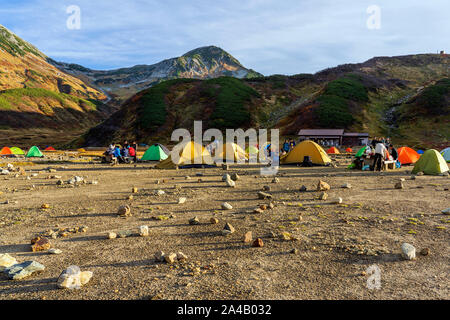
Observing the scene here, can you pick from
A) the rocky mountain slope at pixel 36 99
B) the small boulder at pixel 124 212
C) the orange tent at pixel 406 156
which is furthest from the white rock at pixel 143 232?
the rocky mountain slope at pixel 36 99

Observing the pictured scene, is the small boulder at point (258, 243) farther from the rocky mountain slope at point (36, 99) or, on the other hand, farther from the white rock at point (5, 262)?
the rocky mountain slope at point (36, 99)

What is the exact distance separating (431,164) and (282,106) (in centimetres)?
7262

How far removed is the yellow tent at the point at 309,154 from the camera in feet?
70.1

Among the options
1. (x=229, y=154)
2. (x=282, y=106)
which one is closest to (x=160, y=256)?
(x=229, y=154)

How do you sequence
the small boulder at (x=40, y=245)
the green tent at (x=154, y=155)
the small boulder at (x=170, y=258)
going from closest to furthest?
1. the small boulder at (x=170, y=258)
2. the small boulder at (x=40, y=245)
3. the green tent at (x=154, y=155)

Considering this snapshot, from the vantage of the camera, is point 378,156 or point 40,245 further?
point 378,156

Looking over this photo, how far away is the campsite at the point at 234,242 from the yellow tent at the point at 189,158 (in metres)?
9.56

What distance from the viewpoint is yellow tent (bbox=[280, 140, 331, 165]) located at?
70.1ft

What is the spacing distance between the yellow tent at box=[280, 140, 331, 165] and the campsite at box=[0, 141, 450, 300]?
1002cm

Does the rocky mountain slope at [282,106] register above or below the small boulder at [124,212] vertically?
above

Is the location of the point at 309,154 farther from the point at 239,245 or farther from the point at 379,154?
the point at 239,245

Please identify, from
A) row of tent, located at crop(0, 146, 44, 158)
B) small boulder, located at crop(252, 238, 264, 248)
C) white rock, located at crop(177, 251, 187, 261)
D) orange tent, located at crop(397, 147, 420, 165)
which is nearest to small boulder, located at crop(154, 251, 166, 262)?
white rock, located at crop(177, 251, 187, 261)

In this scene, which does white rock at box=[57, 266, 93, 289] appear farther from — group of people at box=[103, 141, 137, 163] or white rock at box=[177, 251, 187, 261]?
group of people at box=[103, 141, 137, 163]

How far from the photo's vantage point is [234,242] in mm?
5965
